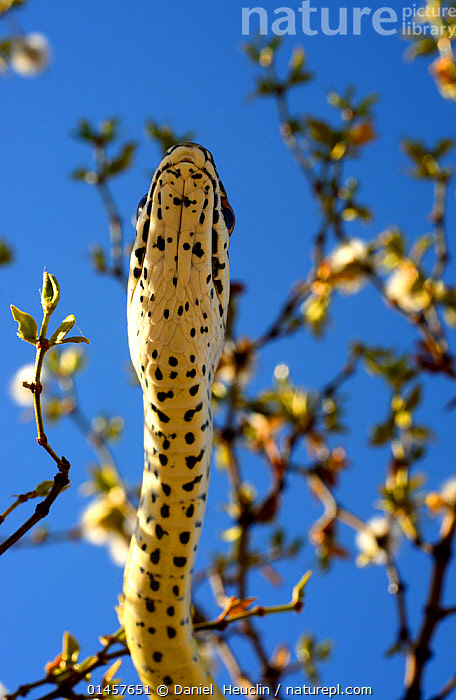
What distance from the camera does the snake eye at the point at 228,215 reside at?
231cm

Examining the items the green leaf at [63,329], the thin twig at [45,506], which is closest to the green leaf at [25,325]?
the green leaf at [63,329]

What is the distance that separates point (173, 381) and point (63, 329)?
813 millimetres

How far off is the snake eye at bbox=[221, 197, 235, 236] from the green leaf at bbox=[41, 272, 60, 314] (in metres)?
0.97

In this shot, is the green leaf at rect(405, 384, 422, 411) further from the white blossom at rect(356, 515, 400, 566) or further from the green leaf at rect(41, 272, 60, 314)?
the green leaf at rect(41, 272, 60, 314)

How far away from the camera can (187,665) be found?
2570mm

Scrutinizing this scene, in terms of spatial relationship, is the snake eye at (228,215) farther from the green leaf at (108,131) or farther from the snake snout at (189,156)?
the green leaf at (108,131)

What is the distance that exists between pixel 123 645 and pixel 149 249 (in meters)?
1.51

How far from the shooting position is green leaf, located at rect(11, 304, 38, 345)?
1451mm

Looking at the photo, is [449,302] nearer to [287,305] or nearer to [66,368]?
[287,305]

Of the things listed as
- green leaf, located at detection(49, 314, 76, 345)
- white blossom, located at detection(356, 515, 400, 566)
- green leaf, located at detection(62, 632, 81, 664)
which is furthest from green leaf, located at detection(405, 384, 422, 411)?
green leaf, located at detection(49, 314, 76, 345)

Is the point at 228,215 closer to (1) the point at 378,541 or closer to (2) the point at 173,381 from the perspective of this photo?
(2) the point at 173,381

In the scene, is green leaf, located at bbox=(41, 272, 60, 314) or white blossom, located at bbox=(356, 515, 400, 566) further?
white blossom, located at bbox=(356, 515, 400, 566)

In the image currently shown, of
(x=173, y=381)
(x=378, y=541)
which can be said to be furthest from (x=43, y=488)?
(x=378, y=541)

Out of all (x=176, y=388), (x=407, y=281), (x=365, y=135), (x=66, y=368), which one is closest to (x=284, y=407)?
(x=407, y=281)
